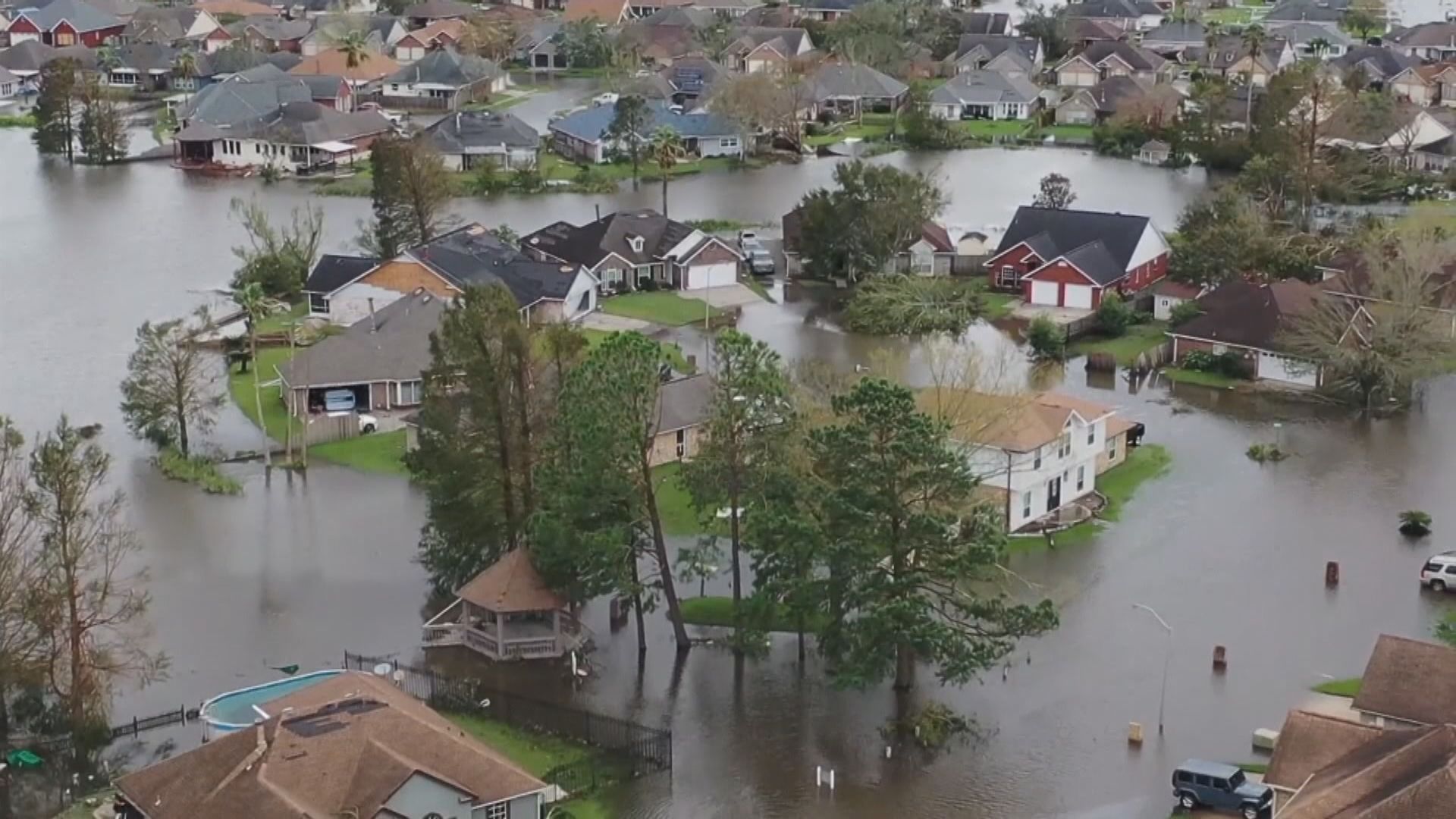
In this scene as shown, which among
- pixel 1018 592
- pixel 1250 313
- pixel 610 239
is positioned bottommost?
pixel 1018 592

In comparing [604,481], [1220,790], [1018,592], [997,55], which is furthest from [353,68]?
[1220,790]

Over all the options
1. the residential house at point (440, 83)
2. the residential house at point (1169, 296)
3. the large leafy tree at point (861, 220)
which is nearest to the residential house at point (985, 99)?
the residential house at point (440, 83)

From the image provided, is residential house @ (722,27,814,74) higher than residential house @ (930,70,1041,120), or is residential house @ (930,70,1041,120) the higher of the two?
residential house @ (722,27,814,74)

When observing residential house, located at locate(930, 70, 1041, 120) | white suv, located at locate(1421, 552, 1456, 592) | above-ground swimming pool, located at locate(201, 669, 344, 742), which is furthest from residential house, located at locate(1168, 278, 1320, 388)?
residential house, located at locate(930, 70, 1041, 120)

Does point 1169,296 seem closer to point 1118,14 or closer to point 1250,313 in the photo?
point 1250,313

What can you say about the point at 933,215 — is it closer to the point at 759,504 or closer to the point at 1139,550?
the point at 1139,550

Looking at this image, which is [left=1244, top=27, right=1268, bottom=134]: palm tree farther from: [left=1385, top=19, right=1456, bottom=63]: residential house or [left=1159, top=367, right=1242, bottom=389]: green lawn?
[left=1159, top=367, right=1242, bottom=389]: green lawn
